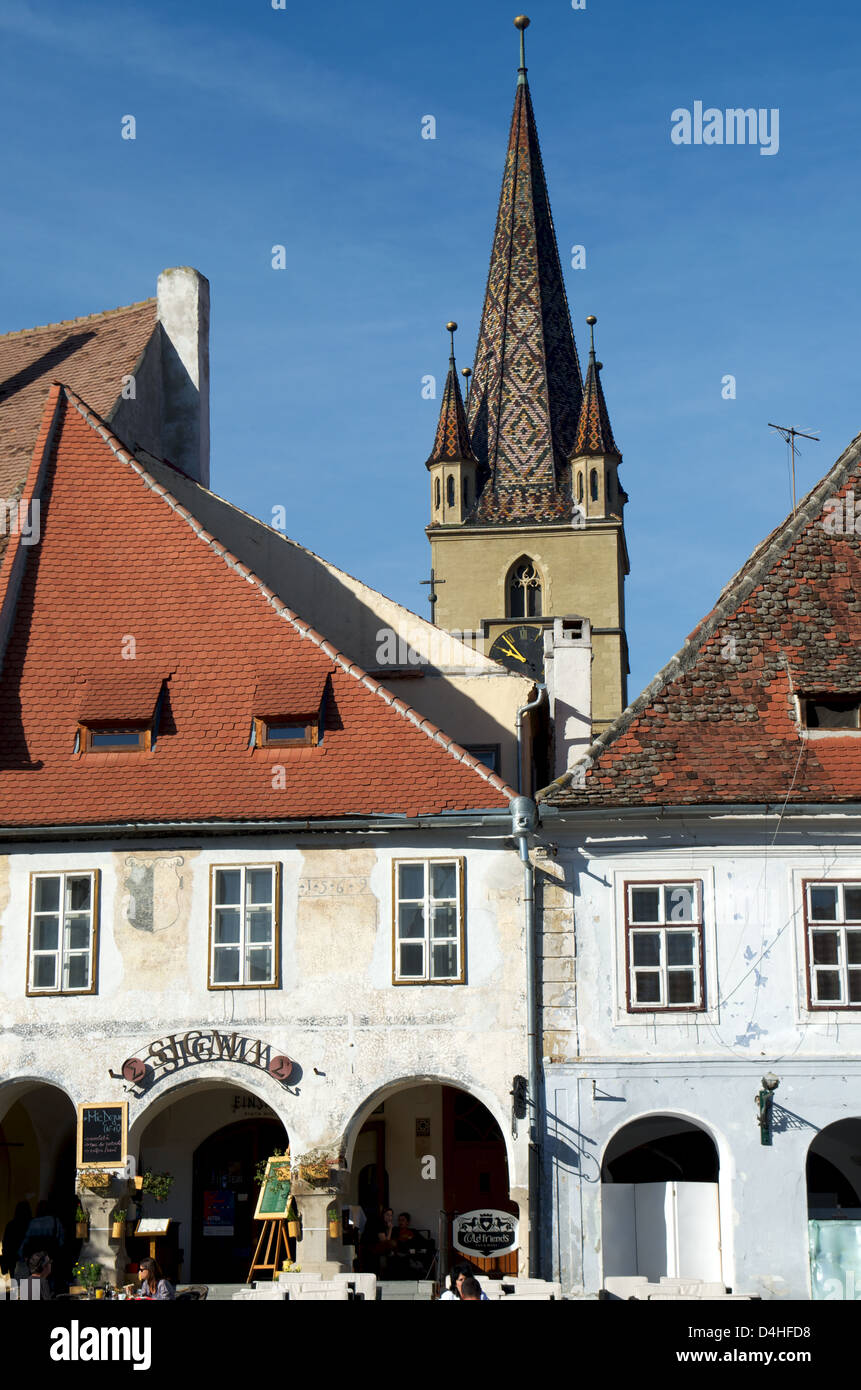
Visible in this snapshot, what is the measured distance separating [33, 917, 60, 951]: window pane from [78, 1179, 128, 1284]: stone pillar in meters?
2.97

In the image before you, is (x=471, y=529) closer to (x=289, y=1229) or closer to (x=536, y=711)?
(x=536, y=711)

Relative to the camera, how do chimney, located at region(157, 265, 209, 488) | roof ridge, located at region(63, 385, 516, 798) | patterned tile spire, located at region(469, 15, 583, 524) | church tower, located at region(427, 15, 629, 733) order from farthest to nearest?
patterned tile spire, located at region(469, 15, 583, 524), church tower, located at region(427, 15, 629, 733), chimney, located at region(157, 265, 209, 488), roof ridge, located at region(63, 385, 516, 798)

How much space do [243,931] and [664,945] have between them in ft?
16.8

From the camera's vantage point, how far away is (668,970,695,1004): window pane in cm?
2377

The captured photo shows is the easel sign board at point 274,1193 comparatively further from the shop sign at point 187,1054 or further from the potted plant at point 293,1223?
the shop sign at point 187,1054

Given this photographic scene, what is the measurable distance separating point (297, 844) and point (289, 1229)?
4598 millimetres

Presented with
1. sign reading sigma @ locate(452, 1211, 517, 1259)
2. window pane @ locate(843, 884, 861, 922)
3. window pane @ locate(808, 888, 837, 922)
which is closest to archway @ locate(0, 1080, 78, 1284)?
sign reading sigma @ locate(452, 1211, 517, 1259)

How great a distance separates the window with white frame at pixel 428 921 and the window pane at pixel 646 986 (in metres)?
2.11

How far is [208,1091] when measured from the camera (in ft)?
86.2

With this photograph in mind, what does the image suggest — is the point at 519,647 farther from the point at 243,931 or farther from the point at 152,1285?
the point at 152,1285

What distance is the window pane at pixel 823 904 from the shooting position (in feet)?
78.6

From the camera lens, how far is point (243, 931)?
80.0ft

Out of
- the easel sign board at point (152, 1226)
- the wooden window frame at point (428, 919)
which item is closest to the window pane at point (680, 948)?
the wooden window frame at point (428, 919)

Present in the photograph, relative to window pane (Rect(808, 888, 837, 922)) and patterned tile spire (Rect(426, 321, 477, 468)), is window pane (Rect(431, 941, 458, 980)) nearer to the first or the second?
window pane (Rect(808, 888, 837, 922))
